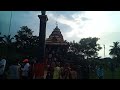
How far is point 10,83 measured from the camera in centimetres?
579

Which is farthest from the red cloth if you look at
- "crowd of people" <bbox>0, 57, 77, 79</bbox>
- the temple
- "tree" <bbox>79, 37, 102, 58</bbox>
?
"tree" <bbox>79, 37, 102, 58</bbox>

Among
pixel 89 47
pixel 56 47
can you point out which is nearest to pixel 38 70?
pixel 56 47

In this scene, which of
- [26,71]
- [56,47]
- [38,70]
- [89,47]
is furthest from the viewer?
[89,47]

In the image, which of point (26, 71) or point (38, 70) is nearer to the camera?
point (26, 71)

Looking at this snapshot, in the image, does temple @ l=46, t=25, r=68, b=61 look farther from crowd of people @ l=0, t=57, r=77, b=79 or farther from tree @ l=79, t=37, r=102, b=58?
tree @ l=79, t=37, r=102, b=58

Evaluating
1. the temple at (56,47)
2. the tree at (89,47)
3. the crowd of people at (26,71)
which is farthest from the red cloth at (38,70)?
the tree at (89,47)

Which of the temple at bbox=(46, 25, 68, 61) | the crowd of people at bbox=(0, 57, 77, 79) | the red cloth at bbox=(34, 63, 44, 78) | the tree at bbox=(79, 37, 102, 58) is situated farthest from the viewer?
the tree at bbox=(79, 37, 102, 58)

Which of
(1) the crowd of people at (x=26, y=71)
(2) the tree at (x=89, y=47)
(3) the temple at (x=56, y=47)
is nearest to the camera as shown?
(1) the crowd of people at (x=26, y=71)

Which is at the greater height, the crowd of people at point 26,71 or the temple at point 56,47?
the temple at point 56,47

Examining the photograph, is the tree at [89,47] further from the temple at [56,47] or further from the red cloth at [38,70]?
the red cloth at [38,70]

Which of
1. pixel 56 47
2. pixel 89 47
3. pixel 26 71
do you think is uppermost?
pixel 89 47

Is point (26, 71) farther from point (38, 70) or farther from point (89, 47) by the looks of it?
point (89, 47)
